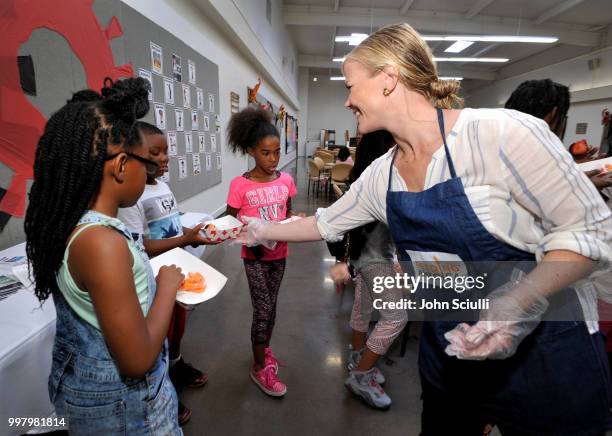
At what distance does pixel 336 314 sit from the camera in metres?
2.53

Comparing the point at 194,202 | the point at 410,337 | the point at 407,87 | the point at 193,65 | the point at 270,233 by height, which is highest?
the point at 193,65

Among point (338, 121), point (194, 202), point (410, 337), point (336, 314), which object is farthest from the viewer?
point (338, 121)

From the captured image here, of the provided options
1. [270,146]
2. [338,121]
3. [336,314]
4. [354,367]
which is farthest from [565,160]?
[338,121]

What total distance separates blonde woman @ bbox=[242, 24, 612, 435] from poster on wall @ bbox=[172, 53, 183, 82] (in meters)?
2.71

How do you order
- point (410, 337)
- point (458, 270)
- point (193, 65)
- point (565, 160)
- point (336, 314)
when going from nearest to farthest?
1. point (565, 160)
2. point (458, 270)
3. point (410, 337)
4. point (336, 314)
5. point (193, 65)

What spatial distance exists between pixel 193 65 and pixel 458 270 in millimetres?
3600

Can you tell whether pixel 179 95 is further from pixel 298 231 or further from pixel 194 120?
pixel 298 231

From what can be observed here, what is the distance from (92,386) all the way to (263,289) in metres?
0.92

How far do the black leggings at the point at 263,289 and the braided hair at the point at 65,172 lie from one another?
3.08ft

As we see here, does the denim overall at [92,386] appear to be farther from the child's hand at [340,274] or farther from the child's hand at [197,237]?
the child's hand at [340,274]

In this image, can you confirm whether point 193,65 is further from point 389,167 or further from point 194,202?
point 389,167

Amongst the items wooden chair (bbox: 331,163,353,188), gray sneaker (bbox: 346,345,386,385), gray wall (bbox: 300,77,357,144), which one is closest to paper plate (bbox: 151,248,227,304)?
gray sneaker (bbox: 346,345,386,385)

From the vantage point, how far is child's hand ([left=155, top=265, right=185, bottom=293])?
826 mm

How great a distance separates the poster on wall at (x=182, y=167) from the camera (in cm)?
328
